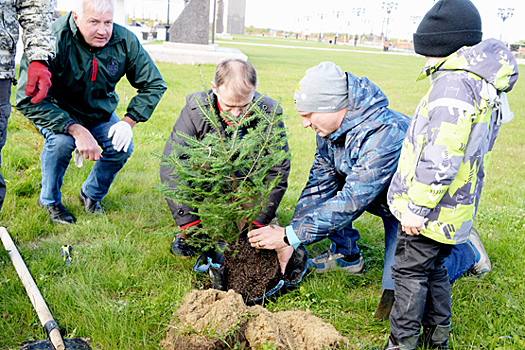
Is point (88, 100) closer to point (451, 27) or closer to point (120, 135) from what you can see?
point (120, 135)

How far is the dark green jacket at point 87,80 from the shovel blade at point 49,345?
1798 millimetres

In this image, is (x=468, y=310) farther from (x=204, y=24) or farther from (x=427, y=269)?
(x=204, y=24)

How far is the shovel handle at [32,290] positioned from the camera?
2223 millimetres

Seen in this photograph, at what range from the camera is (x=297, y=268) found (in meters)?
2.95

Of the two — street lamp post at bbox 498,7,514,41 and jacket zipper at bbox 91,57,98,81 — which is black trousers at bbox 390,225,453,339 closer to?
jacket zipper at bbox 91,57,98,81

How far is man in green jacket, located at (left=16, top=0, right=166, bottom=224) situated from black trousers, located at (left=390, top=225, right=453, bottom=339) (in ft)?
7.97

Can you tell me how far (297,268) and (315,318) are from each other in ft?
1.81

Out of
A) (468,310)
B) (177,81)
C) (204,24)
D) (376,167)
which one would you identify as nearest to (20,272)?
(376,167)

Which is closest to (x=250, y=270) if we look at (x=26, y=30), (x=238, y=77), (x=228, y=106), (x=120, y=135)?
(x=228, y=106)

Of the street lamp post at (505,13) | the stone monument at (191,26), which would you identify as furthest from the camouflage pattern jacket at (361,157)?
the street lamp post at (505,13)

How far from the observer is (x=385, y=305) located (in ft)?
8.46

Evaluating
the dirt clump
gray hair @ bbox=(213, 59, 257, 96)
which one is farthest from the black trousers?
gray hair @ bbox=(213, 59, 257, 96)

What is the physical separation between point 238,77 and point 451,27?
1.28 metres

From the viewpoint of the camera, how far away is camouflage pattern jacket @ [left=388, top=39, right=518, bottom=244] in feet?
6.41
